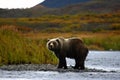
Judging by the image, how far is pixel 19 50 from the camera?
34375 millimetres

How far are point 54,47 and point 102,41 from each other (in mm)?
40737

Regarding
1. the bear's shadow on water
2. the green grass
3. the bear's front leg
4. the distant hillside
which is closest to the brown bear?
the bear's front leg

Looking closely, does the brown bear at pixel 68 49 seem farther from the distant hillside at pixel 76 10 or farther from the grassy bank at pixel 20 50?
the distant hillside at pixel 76 10

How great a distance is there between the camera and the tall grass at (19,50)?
3425 centimetres

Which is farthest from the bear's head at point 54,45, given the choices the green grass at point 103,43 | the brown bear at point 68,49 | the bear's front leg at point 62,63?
the green grass at point 103,43

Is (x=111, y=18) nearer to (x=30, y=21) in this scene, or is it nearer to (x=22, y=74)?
(x=30, y=21)

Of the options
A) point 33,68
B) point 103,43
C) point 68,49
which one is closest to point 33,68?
point 33,68

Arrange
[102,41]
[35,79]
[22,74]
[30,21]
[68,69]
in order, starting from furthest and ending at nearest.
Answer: [30,21] < [102,41] < [68,69] < [22,74] < [35,79]

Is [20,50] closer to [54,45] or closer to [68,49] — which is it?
[54,45]

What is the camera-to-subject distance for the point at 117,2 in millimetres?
178875

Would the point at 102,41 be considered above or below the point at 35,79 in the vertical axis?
below

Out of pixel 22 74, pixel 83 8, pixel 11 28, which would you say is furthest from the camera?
pixel 83 8

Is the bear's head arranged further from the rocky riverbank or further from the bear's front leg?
the rocky riverbank

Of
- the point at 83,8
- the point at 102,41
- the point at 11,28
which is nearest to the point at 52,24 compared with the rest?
the point at 102,41
